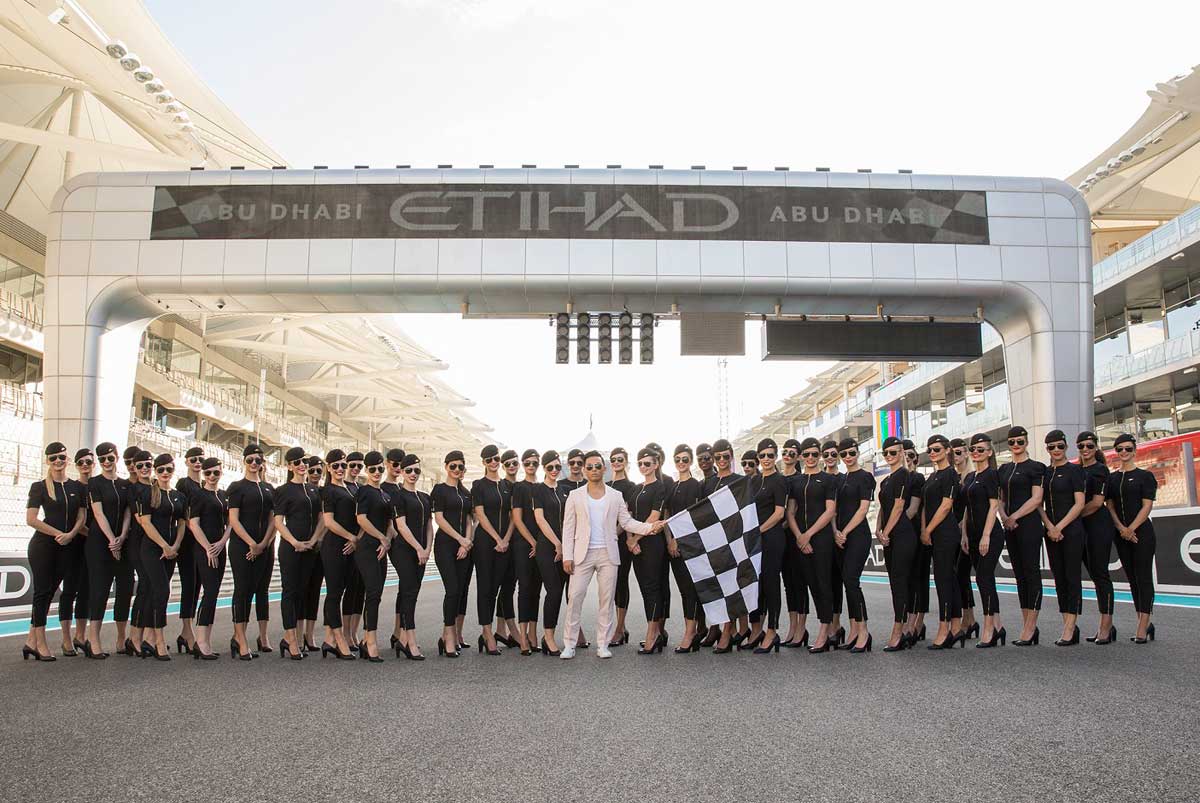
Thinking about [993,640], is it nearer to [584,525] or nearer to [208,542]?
[584,525]

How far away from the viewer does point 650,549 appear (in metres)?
8.09

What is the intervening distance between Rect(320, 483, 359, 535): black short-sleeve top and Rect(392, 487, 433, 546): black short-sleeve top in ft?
1.32

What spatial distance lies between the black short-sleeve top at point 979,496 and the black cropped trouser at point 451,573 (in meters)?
4.67

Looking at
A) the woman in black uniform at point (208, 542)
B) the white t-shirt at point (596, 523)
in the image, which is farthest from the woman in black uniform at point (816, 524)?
the woman in black uniform at point (208, 542)

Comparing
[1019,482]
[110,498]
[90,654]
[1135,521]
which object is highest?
[1019,482]

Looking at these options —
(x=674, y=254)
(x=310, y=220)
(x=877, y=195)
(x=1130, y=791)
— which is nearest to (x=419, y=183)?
(x=310, y=220)

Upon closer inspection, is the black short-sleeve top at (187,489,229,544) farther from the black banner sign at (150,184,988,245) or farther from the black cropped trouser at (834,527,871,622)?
the black banner sign at (150,184,988,245)

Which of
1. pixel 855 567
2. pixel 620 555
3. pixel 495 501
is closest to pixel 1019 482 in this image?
pixel 855 567

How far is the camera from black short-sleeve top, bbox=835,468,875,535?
310 inches

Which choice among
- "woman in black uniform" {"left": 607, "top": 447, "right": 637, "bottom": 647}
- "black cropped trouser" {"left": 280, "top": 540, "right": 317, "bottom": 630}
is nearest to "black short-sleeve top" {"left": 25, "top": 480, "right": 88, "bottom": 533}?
"black cropped trouser" {"left": 280, "top": 540, "right": 317, "bottom": 630}

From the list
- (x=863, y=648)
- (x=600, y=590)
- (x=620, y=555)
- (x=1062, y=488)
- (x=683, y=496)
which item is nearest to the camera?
(x=863, y=648)

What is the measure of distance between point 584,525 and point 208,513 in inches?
137

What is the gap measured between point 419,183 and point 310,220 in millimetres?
2010

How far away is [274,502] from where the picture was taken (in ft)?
26.1
